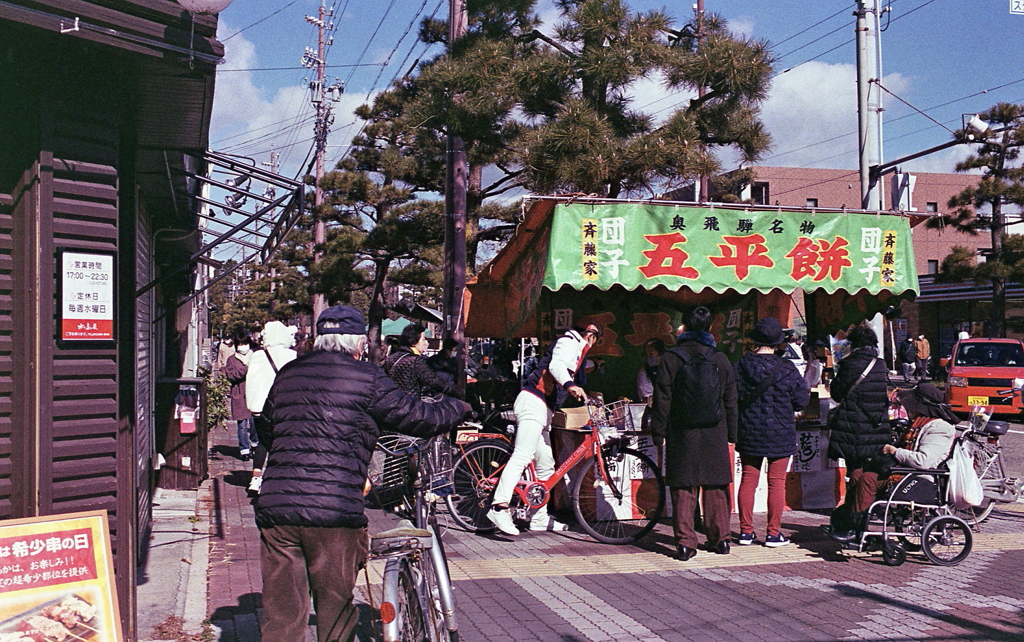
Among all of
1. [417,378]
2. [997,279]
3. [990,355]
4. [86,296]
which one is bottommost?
[417,378]

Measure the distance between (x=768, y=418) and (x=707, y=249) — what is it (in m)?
1.68

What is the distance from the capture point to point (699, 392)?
7320 mm

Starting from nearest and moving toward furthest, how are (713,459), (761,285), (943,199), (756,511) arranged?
(713,459) → (761,285) → (756,511) → (943,199)

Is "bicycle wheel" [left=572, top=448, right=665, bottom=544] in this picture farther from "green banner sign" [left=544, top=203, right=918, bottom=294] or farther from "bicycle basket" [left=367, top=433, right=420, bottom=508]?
"bicycle basket" [left=367, top=433, right=420, bottom=508]

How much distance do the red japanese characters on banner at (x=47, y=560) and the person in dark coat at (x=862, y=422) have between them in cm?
552

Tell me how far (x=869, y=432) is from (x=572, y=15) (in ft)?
21.3

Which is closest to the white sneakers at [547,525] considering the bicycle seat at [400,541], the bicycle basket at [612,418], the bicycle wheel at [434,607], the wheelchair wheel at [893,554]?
the bicycle basket at [612,418]

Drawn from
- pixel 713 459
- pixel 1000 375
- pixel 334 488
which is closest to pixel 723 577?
pixel 713 459

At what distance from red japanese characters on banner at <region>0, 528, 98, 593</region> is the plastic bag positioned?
19.9 feet

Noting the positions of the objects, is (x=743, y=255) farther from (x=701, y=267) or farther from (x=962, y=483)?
(x=962, y=483)

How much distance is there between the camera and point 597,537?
796cm

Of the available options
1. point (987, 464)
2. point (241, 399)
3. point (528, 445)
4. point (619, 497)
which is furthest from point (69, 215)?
point (241, 399)

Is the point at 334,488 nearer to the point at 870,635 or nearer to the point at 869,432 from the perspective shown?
the point at 870,635

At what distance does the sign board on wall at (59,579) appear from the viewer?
13.4ft
